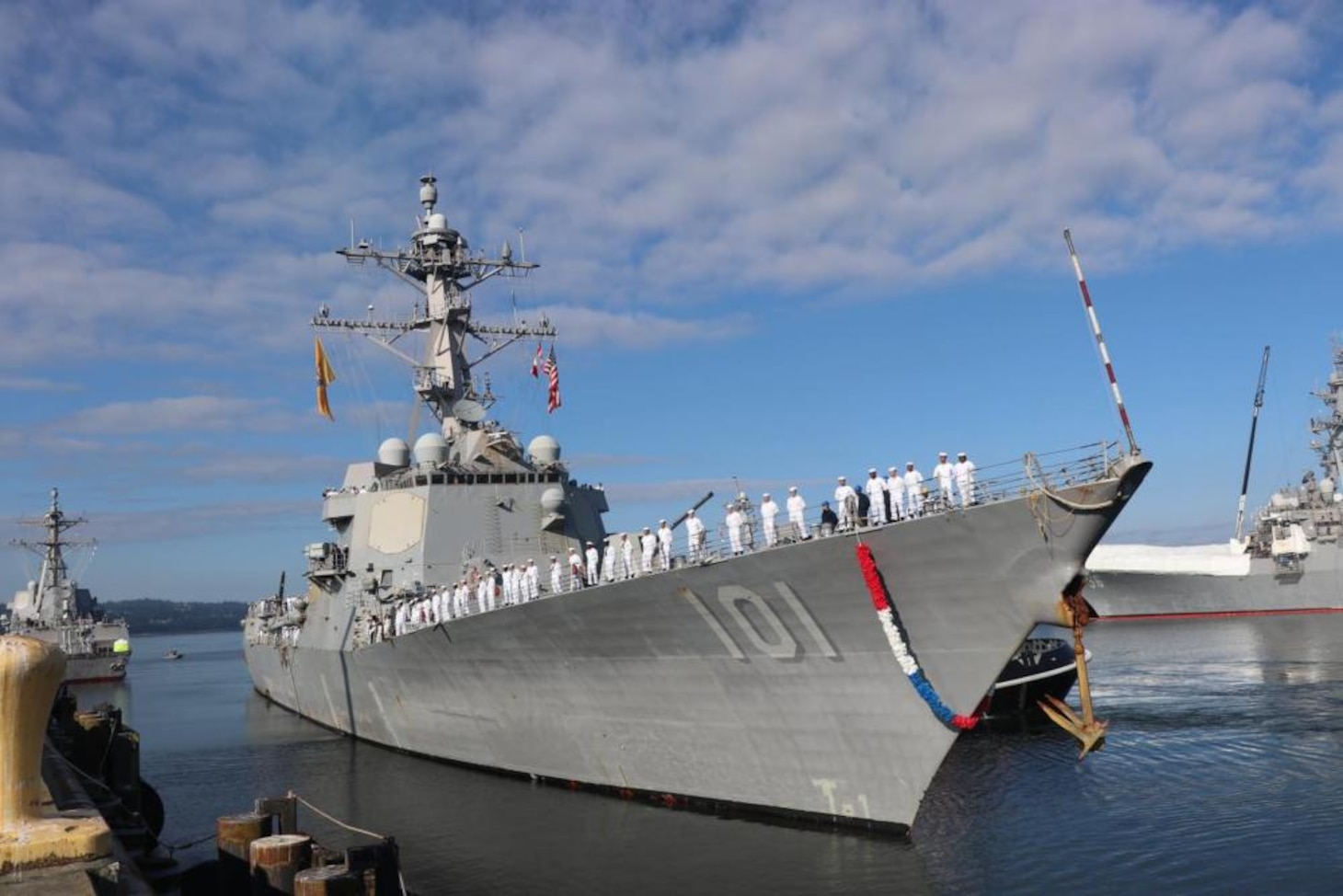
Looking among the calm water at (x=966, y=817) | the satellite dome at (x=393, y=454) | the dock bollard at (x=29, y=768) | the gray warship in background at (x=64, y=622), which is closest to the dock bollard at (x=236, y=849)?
the dock bollard at (x=29, y=768)

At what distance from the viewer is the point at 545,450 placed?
68.8ft

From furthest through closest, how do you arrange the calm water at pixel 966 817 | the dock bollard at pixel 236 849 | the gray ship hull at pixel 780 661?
the calm water at pixel 966 817 → the gray ship hull at pixel 780 661 → the dock bollard at pixel 236 849

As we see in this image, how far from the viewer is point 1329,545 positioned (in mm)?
44812

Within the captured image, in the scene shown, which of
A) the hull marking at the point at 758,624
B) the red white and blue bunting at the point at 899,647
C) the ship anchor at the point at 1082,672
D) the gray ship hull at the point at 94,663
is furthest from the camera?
the gray ship hull at the point at 94,663

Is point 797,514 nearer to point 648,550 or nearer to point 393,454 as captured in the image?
point 648,550

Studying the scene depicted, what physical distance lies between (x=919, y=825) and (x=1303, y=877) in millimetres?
4274

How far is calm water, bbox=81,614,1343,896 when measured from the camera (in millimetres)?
10328

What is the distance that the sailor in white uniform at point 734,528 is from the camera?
11227 mm

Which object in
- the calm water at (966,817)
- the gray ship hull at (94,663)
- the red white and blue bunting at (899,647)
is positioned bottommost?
the calm water at (966,817)

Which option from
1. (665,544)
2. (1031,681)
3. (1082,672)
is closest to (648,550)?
(665,544)

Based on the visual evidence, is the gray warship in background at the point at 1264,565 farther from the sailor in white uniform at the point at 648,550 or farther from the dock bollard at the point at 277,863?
the dock bollard at the point at 277,863

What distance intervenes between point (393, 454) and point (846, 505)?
13.8m

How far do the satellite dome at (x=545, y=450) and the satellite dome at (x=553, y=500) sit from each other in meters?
1.88

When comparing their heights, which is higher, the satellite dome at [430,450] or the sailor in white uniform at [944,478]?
the satellite dome at [430,450]
